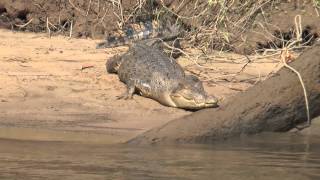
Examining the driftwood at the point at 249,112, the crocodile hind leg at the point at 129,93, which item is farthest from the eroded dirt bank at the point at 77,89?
the driftwood at the point at 249,112

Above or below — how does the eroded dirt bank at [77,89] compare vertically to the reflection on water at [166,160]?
below

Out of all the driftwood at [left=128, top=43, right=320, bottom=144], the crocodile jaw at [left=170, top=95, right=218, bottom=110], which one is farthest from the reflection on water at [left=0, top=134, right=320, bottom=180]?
the crocodile jaw at [left=170, top=95, right=218, bottom=110]

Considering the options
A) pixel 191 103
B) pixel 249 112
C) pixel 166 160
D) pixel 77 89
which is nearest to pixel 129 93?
pixel 77 89

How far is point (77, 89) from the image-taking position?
313 inches

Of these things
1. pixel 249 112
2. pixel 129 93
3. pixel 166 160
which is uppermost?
pixel 249 112

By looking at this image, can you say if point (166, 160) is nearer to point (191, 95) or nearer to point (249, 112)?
point (249, 112)

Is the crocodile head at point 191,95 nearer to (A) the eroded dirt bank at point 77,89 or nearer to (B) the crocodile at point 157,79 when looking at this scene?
(B) the crocodile at point 157,79

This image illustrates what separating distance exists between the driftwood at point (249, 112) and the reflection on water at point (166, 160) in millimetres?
119

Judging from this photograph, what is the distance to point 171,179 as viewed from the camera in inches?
176

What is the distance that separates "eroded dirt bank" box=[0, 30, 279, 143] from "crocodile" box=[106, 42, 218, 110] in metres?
0.11

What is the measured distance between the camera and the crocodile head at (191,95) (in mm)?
7395

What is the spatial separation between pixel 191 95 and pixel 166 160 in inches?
99.8

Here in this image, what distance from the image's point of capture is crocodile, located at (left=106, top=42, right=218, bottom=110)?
766 cm

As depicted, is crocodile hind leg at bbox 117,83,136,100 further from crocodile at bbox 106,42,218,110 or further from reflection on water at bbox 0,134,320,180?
Result: reflection on water at bbox 0,134,320,180
